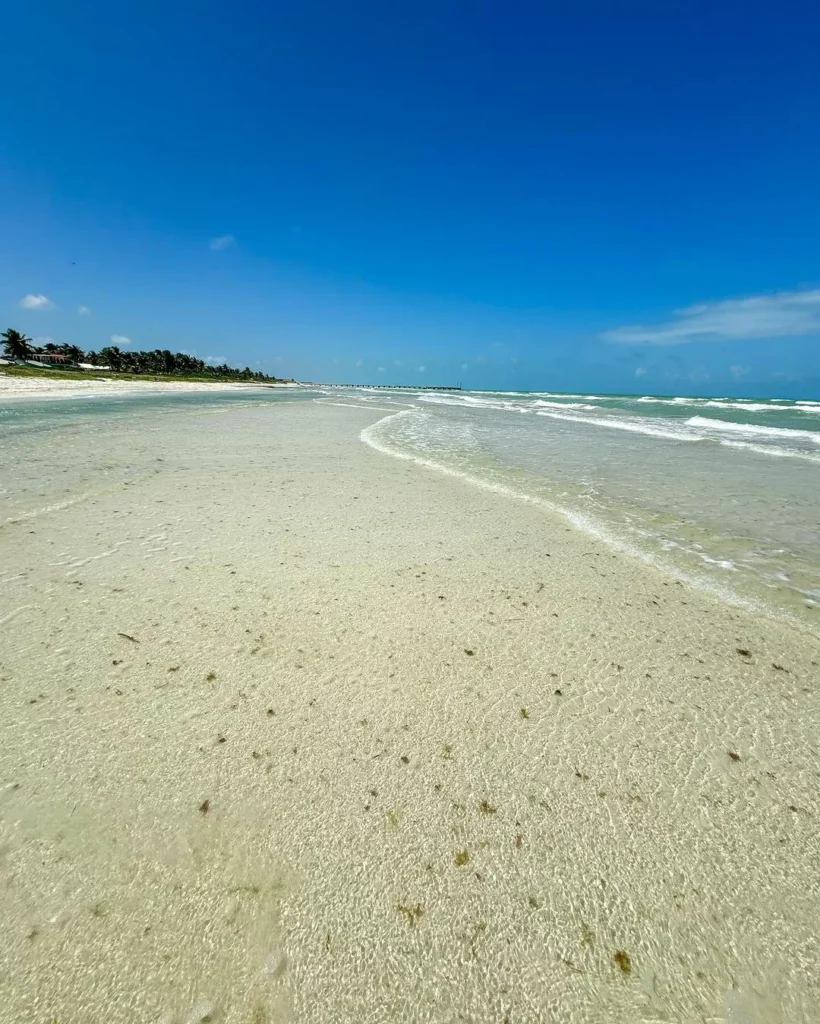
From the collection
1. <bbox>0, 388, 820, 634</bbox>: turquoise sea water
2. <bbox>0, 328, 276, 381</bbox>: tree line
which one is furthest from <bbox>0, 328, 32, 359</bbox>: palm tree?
<bbox>0, 388, 820, 634</bbox>: turquoise sea water

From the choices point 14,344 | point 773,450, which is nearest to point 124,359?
point 14,344

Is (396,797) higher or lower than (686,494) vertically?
lower

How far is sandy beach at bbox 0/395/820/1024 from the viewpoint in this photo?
58.5 inches

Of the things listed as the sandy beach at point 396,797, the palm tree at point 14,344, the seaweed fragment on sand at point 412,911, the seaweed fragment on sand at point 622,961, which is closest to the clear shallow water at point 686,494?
the sandy beach at point 396,797

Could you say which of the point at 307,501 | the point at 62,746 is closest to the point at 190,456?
the point at 307,501

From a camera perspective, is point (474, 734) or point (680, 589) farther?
point (680, 589)

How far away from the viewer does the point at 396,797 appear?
2.11m

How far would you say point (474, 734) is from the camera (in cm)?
249

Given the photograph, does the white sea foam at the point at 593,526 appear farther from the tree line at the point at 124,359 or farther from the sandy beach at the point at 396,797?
the tree line at the point at 124,359

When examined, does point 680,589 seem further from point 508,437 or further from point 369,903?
point 508,437

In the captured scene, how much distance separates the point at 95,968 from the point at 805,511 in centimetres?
944

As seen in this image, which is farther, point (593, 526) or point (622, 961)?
point (593, 526)

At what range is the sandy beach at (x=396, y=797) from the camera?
4.88ft

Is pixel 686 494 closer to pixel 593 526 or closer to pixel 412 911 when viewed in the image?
pixel 593 526
